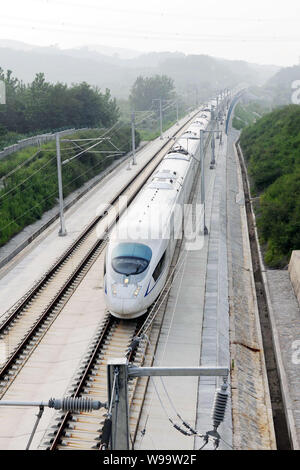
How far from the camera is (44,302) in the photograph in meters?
20.8

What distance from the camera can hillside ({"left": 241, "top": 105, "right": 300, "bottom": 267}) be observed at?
99.0 ft

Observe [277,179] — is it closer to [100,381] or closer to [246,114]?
[100,381]

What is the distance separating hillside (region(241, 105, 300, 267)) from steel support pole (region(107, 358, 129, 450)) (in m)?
21.9

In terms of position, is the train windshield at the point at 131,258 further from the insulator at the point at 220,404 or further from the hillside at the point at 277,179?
the hillside at the point at 277,179

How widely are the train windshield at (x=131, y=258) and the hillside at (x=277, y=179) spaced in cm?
1297

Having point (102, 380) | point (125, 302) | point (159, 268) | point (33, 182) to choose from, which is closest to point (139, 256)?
point (159, 268)

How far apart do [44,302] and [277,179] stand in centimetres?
2607

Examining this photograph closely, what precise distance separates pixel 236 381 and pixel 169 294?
596 centimetres

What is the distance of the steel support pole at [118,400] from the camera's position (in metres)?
7.88

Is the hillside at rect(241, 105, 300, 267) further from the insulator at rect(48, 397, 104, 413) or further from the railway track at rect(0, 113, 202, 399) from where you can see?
the insulator at rect(48, 397, 104, 413)

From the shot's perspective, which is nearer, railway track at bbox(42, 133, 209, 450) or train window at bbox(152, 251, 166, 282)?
railway track at bbox(42, 133, 209, 450)

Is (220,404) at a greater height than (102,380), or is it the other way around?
(220,404)

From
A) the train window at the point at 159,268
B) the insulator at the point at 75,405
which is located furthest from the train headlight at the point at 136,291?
the insulator at the point at 75,405

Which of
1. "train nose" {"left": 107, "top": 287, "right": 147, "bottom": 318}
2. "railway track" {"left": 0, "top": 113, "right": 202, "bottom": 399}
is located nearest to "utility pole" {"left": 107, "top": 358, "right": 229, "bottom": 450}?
"railway track" {"left": 0, "top": 113, "right": 202, "bottom": 399}
